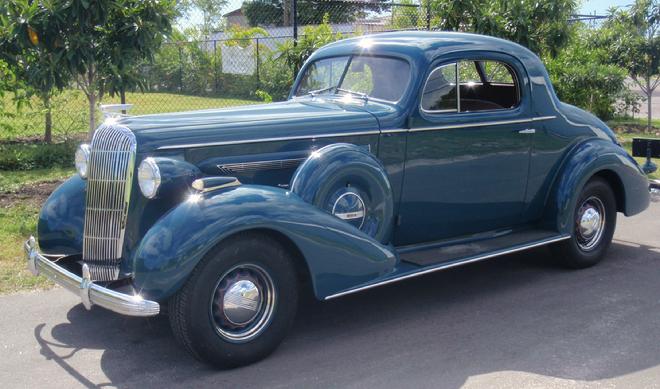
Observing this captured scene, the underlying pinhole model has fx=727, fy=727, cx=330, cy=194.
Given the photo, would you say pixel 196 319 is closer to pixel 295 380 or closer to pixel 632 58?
pixel 295 380

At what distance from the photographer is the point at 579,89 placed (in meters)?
13.6

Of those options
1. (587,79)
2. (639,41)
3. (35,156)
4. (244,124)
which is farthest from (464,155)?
(587,79)

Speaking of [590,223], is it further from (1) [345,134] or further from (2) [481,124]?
(1) [345,134]

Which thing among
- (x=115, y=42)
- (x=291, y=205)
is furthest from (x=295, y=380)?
(x=115, y=42)

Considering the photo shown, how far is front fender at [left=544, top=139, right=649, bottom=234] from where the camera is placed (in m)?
5.82

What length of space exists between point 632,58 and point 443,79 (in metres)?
9.13

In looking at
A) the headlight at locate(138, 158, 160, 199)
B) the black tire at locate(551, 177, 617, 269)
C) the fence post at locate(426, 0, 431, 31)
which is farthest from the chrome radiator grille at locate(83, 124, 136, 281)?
the fence post at locate(426, 0, 431, 31)

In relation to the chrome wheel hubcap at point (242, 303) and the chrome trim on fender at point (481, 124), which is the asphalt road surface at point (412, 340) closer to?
the chrome wheel hubcap at point (242, 303)

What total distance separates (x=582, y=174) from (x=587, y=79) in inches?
331

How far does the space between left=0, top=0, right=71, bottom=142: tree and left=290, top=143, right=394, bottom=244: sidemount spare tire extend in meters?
3.76

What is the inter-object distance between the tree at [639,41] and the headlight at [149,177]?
36.3 feet

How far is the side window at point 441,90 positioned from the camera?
17.3ft

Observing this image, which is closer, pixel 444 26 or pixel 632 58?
pixel 444 26

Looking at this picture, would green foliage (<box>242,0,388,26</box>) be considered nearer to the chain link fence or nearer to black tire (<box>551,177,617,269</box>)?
the chain link fence
